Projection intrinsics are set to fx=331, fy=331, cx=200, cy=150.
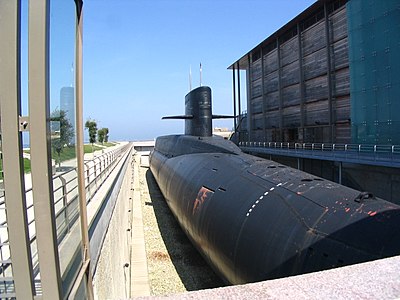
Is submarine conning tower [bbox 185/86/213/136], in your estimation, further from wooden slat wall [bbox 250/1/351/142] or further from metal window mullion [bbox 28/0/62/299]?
metal window mullion [bbox 28/0/62/299]

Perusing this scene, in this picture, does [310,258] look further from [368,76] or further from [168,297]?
[368,76]

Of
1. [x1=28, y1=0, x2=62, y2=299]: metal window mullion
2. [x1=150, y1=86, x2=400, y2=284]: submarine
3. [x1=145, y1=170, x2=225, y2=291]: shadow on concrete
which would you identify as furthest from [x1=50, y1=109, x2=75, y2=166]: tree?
[x1=145, y1=170, x2=225, y2=291]: shadow on concrete

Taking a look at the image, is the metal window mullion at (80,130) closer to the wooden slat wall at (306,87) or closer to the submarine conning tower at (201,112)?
the submarine conning tower at (201,112)

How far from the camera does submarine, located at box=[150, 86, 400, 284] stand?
15.5 feet

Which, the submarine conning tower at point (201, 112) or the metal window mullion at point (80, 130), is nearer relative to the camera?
the metal window mullion at point (80, 130)

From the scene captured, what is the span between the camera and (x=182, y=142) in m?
18.3

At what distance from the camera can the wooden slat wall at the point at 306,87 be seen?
24.6m

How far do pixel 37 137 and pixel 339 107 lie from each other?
2611 cm

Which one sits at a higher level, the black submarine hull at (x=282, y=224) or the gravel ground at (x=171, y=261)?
the black submarine hull at (x=282, y=224)

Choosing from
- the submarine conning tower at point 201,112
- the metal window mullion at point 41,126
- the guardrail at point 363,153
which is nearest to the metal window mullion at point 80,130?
the metal window mullion at point 41,126

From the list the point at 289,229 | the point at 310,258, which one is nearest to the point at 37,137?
the point at 310,258

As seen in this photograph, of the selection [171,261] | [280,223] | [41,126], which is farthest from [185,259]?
[41,126]

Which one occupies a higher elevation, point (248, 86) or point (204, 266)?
point (248, 86)

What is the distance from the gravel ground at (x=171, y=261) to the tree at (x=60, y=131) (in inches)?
165
